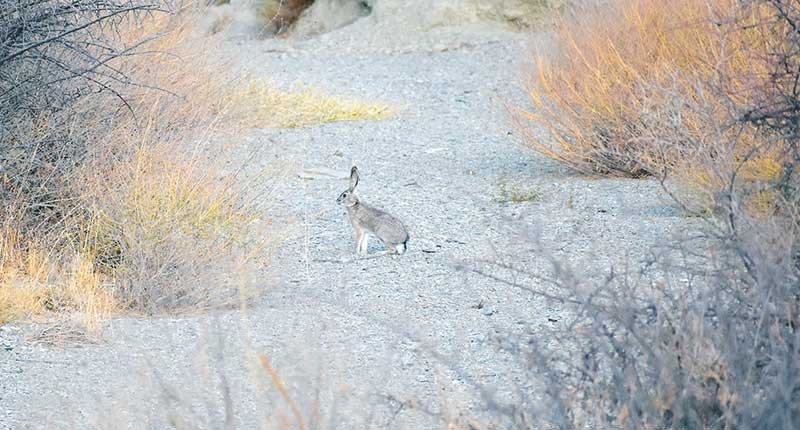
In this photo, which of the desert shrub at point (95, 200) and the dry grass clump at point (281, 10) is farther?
the dry grass clump at point (281, 10)

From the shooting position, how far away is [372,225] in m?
8.02

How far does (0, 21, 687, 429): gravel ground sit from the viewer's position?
449 cm

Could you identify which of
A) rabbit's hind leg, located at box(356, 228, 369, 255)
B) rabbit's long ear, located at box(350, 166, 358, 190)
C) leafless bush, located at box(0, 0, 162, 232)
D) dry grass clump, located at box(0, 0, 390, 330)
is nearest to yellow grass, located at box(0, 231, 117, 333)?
dry grass clump, located at box(0, 0, 390, 330)

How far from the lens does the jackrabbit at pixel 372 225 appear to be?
792 centimetres

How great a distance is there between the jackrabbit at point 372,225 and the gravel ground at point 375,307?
0.11 meters

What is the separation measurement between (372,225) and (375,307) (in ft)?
4.53

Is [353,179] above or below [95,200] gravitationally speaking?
below

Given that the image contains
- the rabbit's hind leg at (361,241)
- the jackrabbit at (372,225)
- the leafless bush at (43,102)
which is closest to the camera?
the leafless bush at (43,102)

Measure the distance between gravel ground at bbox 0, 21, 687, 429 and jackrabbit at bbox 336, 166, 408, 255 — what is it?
11 centimetres

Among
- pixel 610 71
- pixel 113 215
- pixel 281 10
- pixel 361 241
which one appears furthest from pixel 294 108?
pixel 281 10

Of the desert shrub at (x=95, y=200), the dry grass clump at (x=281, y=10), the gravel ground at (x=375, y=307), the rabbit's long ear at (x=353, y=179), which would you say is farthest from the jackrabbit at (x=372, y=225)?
the dry grass clump at (x=281, y=10)

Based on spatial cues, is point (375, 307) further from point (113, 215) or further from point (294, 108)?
point (294, 108)

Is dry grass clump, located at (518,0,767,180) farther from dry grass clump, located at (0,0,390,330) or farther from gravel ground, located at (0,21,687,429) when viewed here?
dry grass clump, located at (0,0,390,330)

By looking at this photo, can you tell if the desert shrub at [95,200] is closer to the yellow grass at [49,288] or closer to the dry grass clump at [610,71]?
the yellow grass at [49,288]
